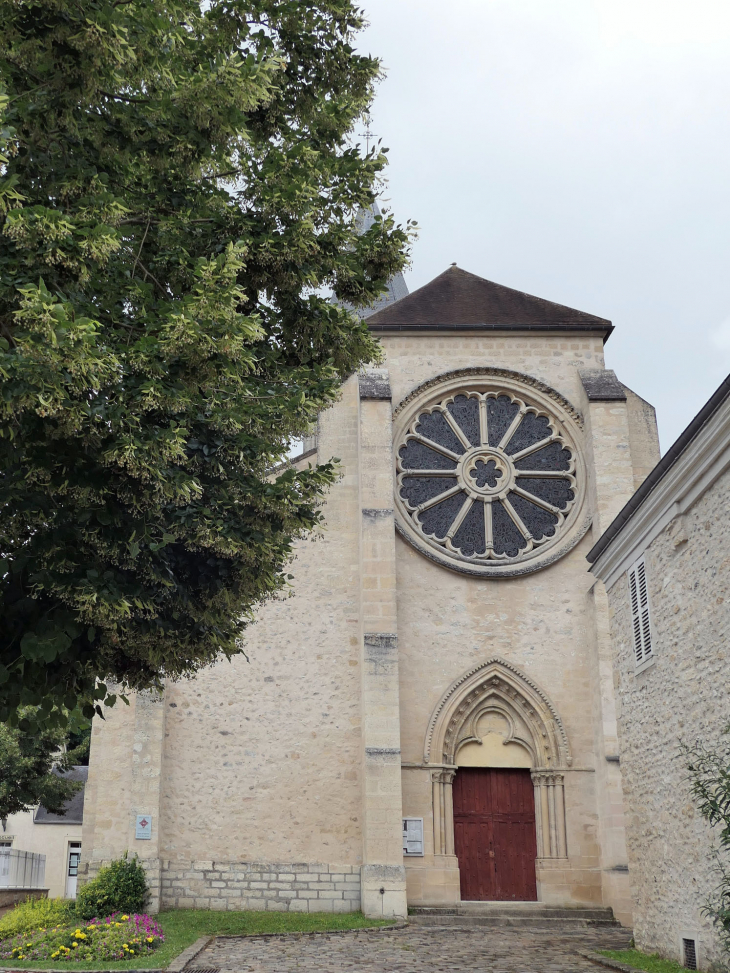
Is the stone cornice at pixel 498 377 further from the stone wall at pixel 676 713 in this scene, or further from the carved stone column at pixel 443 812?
the stone wall at pixel 676 713

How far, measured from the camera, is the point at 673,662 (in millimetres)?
9297

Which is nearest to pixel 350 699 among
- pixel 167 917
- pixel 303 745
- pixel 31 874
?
pixel 303 745

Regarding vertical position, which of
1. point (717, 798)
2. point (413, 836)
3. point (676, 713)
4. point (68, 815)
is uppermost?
point (676, 713)

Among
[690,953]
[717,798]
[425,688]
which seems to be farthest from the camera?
[425,688]

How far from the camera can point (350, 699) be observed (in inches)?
625

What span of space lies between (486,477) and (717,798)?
10.1 m

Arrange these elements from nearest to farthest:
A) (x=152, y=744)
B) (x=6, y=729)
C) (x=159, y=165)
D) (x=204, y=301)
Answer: (x=204, y=301) < (x=159, y=165) < (x=152, y=744) < (x=6, y=729)

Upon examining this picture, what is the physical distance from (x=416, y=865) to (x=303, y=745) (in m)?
2.51

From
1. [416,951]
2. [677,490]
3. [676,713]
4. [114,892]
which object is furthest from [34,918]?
[677,490]

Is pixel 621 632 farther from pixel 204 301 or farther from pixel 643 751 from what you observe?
pixel 204 301

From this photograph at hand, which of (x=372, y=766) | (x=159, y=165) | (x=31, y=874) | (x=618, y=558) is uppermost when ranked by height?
(x=159, y=165)

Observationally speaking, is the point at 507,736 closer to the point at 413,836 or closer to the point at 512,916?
the point at 413,836

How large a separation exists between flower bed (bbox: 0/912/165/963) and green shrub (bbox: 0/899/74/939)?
2.29 ft

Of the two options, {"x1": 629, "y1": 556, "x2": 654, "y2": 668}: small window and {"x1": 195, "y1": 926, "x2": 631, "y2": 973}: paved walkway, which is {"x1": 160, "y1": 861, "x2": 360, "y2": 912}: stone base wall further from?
{"x1": 629, "y1": 556, "x2": 654, "y2": 668}: small window
